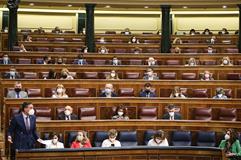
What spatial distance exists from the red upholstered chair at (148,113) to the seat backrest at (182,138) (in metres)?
1.47

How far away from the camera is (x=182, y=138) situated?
9570 millimetres

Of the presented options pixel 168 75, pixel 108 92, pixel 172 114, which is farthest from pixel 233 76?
pixel 172 114

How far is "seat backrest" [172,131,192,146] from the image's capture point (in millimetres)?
9539

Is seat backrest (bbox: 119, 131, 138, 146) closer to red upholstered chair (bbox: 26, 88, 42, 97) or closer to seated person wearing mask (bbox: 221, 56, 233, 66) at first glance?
red upholstered chair (bbox: 26, 88, 42, 97)

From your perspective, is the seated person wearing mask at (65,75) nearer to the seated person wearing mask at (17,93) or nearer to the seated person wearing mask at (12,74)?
the seated person wearing mask at (12,74)

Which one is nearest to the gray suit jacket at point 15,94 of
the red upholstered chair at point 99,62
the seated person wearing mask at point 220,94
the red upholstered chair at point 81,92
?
the red upholstered chair at point 81,92

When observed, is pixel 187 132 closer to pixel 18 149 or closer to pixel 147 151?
pixel 147 151

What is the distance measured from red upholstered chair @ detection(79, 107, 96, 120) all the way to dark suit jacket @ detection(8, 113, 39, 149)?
8.47 ft

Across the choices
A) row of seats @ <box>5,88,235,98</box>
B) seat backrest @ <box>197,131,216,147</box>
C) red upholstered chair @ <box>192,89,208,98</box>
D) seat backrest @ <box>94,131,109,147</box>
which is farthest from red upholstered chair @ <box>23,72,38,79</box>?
seat backrest @ <box>197,131,216,147</box>

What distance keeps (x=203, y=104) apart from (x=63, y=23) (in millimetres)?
14846

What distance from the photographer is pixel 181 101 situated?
11.2 m

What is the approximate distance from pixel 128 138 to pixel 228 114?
8.61ft

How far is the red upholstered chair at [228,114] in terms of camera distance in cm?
1100

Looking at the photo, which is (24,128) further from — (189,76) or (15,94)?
(189,76)
